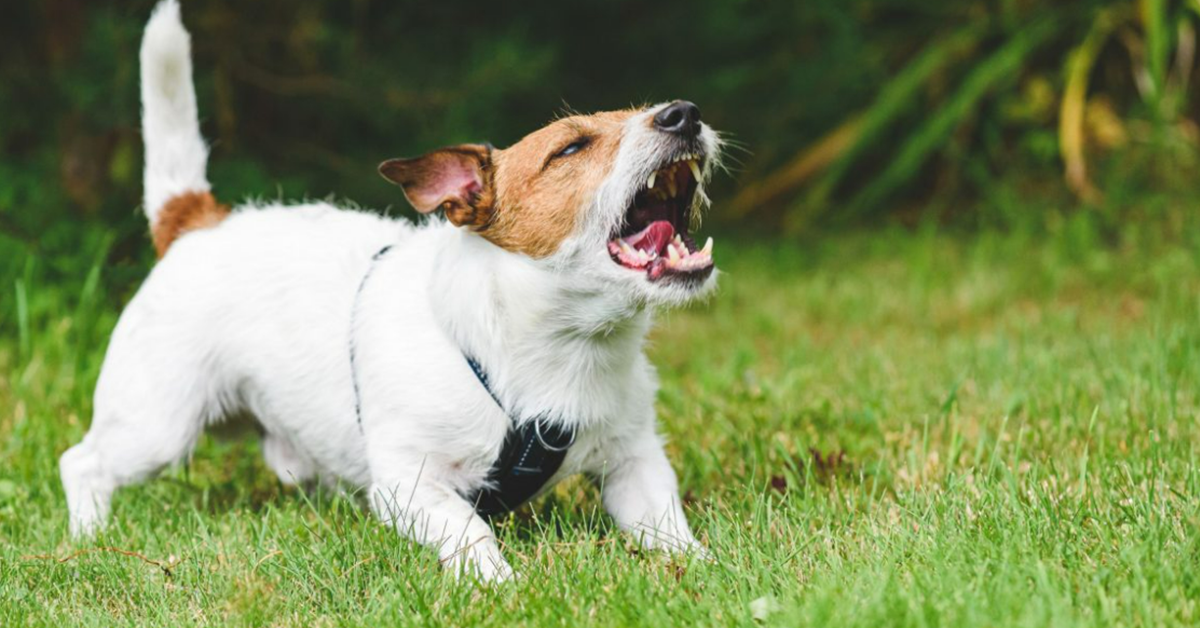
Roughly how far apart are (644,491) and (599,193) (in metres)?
0.76

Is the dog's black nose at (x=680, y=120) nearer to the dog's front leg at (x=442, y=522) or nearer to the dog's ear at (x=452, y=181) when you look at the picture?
the dog's ear at (x=452, y=181)

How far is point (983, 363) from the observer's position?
15.6ft

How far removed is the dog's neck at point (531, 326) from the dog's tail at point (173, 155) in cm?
109

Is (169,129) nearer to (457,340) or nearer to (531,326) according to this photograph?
(457,340)

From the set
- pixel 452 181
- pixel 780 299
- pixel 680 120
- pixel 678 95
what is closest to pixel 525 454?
pixel 452 181

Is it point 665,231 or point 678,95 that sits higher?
point 665,231

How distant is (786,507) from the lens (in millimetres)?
3088

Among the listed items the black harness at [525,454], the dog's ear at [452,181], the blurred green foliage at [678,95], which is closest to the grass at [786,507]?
the black harness at [525,454]

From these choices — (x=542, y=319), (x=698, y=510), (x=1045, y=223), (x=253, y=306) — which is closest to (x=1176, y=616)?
(x=698, y=510)

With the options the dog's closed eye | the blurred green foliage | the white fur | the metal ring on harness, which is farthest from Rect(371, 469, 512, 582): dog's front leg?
the blurred green foliage

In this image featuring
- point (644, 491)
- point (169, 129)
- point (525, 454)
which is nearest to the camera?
point (525, 454)

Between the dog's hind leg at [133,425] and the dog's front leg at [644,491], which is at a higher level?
the dog's front leg at [644,491]

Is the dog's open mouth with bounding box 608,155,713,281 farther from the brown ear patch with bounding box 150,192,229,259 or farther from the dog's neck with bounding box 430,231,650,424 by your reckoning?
the brown ear patch with bounding box 150,192,229,259

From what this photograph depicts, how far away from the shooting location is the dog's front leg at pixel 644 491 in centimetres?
312
